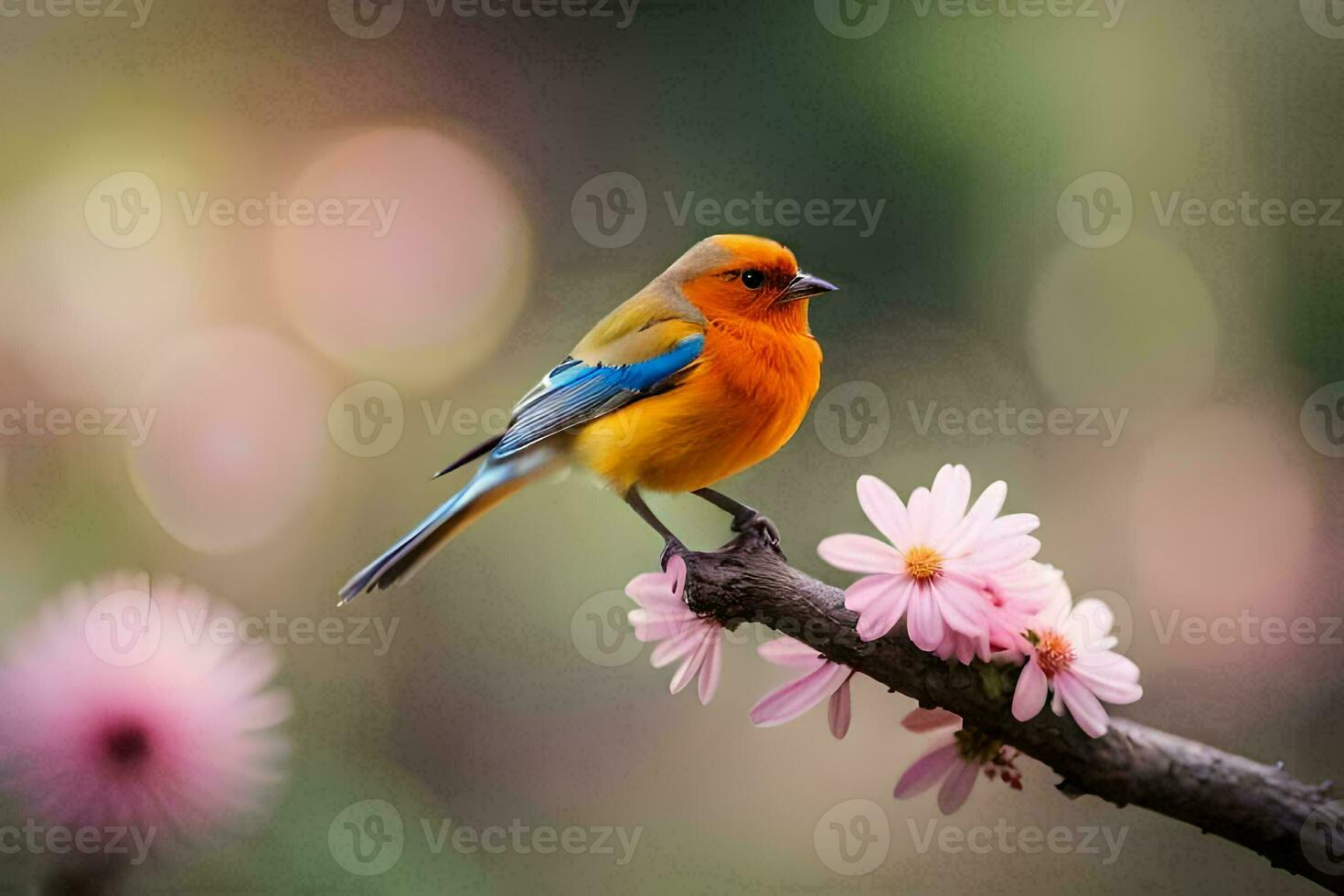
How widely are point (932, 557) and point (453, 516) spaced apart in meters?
0.58

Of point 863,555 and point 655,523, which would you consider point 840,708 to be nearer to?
point 863,555

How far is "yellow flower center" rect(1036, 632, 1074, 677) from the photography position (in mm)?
899

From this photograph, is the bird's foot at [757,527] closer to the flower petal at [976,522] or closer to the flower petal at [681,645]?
the flower petal at [681,645]

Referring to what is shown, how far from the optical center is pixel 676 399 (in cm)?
127

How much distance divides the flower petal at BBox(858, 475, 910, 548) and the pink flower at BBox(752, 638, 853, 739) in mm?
121

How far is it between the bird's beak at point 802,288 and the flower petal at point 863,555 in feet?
1.48

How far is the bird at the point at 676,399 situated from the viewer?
1250mm

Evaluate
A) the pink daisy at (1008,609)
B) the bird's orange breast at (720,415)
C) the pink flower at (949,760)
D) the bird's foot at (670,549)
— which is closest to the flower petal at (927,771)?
the pink flower at (949,760)

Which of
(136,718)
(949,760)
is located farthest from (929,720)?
(136,718)

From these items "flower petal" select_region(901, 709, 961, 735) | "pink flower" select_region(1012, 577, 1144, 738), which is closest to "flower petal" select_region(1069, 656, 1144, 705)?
"pink flower" select_region(1012, 577, 1144, 738)

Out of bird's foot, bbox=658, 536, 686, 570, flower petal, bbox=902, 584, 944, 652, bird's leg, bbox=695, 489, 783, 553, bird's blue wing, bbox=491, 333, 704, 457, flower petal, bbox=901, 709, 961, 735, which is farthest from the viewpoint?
bird's blue wing, bbox=491, 333, 704, 457

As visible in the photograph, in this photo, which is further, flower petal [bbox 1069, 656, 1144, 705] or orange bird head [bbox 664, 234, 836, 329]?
orange bird head [bbox 664, 234, 836, 329]

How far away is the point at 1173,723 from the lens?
2.02 metres

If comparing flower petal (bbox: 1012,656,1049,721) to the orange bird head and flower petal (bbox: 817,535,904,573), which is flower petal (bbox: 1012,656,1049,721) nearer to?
flower petal (bbox: 817,535,904,573)
